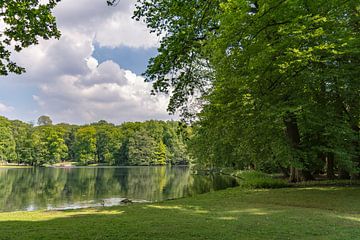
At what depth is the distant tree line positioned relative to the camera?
96.6m

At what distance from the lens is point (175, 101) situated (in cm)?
1055

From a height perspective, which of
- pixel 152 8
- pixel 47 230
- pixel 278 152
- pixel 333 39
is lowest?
pixel 47 230

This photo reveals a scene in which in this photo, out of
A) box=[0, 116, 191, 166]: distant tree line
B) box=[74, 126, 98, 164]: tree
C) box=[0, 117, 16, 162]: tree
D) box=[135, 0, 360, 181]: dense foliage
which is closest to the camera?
box=[135, 0, 360, 181]: dense foliage

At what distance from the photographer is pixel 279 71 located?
15.1 m

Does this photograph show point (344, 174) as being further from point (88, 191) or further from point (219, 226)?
point (88, 191)

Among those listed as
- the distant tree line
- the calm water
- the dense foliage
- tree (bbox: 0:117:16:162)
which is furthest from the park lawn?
tree (bbox: 0:117:16:162)

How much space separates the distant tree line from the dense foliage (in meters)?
73.2

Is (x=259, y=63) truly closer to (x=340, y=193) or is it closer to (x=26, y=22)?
(x=340, y=193)

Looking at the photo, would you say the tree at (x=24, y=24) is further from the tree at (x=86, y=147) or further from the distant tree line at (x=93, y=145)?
the tree at (x=86, y=147)

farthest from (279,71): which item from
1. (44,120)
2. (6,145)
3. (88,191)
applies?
(44,120)

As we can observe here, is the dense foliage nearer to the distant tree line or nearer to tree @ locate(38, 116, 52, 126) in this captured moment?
the distant tree line

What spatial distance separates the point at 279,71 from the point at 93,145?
348ft

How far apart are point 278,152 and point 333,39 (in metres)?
6.83

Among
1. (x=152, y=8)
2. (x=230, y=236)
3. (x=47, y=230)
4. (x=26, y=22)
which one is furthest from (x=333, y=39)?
(x=47, y=230)
